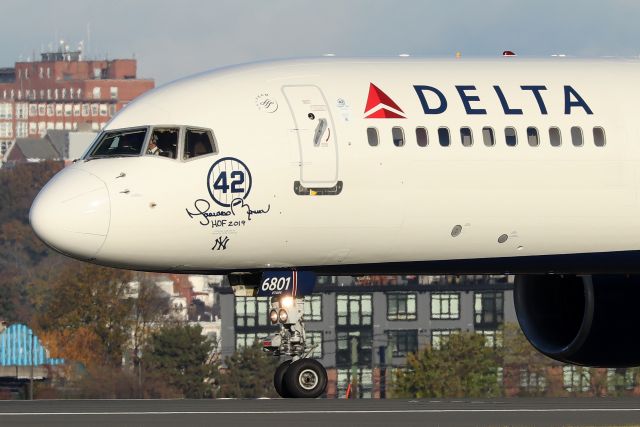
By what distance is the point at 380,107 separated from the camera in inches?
1567

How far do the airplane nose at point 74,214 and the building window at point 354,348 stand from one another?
491ft

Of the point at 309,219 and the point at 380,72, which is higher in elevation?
the point at 380,72

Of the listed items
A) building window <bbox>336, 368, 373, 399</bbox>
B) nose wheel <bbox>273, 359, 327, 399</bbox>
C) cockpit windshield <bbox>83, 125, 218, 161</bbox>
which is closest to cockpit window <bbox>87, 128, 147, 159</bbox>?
cockpit windshield <bbox>83, 125, 218, 161</bbox>

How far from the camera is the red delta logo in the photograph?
39713 mm

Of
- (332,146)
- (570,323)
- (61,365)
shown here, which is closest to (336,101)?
(332,146)

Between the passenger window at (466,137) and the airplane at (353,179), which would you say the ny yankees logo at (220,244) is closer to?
the airplane at (353,179)

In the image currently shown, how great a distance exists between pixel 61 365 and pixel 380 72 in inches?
6138

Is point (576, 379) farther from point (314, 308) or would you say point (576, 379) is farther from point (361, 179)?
point (361, 179)

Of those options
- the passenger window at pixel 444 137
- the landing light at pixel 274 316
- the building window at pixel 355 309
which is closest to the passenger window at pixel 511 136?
the passenger window at pixel 444 137

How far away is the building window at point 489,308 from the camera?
192 meters

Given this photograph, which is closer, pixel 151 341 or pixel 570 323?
pixel 570 323

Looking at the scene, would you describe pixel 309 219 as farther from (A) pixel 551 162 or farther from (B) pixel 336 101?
(A) pixel 551 162

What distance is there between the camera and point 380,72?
40562mm

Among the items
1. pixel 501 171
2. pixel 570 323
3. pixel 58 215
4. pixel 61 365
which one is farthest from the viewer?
pixel 61 365
